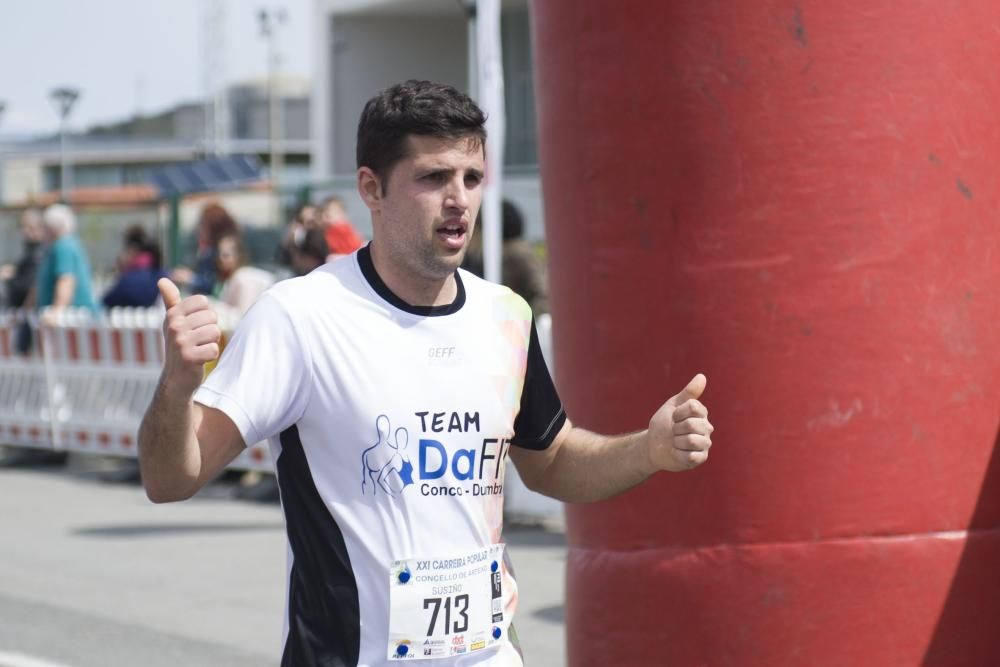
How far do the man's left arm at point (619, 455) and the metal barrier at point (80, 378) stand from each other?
29.1 feet

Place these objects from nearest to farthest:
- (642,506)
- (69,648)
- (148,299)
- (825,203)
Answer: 1. (825,203)
2. (642,506)
3. (69,648)
4. (148,299)

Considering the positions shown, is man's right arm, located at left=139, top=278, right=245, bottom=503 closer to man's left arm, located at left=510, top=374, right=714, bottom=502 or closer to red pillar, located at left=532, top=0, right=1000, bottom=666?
man's left arm, located at left=510, top=374, right=714, bottom=502

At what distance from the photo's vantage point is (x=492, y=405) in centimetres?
349

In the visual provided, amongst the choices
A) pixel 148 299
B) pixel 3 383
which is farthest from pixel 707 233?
pixel 3 383

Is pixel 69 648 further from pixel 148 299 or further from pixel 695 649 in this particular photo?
pixel 148 299

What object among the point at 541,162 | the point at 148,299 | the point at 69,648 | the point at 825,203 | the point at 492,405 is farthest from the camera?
the point at 148,299

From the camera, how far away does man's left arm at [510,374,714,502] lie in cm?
346

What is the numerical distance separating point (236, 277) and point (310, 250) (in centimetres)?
196

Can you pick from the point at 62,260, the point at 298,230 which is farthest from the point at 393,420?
the point at 62,260

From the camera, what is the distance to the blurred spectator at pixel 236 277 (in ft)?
37.4

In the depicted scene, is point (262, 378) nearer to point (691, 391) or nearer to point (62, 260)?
point (691, 391)

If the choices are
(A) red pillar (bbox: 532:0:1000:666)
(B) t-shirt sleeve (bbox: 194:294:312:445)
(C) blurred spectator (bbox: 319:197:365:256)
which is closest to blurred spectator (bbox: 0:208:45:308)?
(C) blurred spectator (bbox: 319:197:365:256)

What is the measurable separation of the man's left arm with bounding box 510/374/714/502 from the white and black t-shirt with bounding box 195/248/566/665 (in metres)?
0.28

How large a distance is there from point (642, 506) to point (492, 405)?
1.29 meters
